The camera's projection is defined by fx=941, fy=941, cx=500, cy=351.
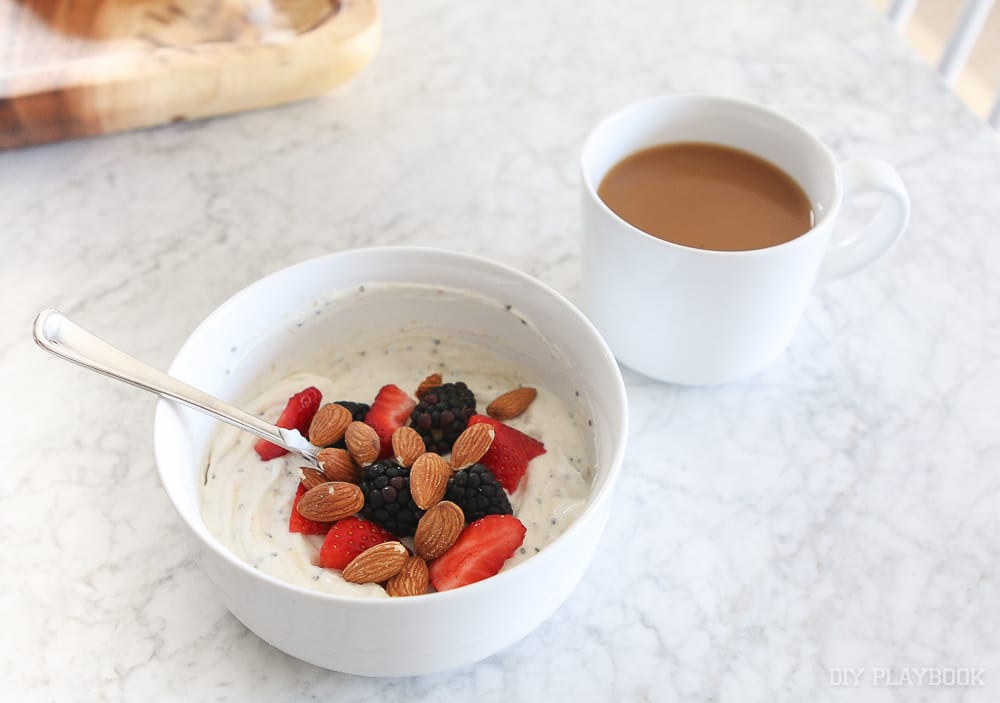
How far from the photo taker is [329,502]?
2.54ft

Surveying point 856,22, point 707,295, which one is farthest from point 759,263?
point 856,22

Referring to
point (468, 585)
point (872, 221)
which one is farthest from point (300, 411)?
point (872, 221)

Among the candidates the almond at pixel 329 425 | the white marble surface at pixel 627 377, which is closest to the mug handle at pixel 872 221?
the white marble surface at pixel 627 377

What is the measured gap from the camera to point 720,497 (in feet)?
2.95

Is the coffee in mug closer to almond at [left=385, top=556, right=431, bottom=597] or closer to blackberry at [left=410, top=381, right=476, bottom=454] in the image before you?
blackberry at [left=410, top=381, right=476, bottom=454]

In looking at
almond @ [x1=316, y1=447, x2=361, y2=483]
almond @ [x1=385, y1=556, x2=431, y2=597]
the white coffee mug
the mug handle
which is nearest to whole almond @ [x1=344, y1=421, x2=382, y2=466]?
almond @ [x1=316, y1=447, x2=361, y2=483]

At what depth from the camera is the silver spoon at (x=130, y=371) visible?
0.78 metres

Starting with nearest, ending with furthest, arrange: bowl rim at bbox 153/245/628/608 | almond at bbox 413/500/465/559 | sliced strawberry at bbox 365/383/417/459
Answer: bowl rim at bbox 153/245/628/608, almond at bbox 413/500/465/559, sliced strawberry at bbox 365/383/417/459

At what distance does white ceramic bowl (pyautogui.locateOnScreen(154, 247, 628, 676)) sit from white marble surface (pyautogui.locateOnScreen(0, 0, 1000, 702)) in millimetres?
87

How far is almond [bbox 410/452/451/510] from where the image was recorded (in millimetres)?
771

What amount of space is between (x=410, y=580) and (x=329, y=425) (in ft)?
0.59

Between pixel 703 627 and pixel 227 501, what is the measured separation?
16.6 inches

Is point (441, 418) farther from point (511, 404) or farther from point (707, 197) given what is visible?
point (707, 197)

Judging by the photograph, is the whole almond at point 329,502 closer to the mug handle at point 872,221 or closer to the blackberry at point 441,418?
the blackberry at point 441,418
